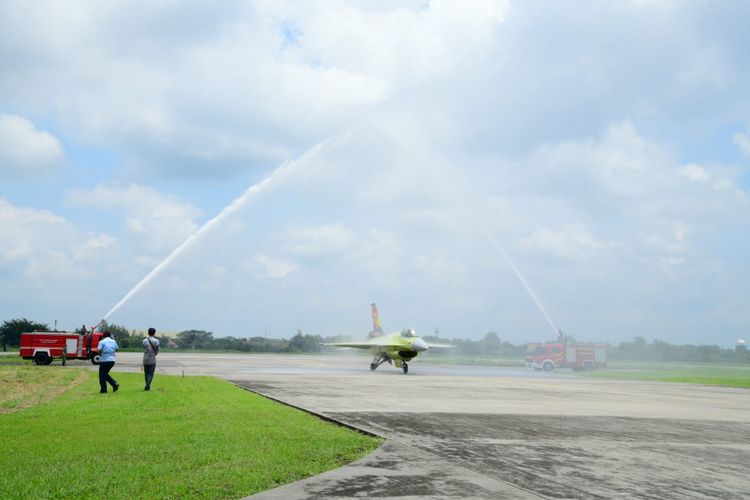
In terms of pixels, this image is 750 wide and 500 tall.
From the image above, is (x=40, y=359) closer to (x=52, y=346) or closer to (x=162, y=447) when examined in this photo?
(x=52, y=346)

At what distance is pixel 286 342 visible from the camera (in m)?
145

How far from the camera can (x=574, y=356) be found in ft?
204

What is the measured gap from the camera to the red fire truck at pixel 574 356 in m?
62.2

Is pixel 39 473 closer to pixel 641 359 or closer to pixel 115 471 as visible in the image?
pixel 115 471

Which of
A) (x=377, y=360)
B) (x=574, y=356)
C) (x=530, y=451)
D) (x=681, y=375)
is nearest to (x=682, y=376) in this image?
(x=681, y=375)

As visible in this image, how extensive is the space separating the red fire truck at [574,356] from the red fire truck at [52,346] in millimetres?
43937

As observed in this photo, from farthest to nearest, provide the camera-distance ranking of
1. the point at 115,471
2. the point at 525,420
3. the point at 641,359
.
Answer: the point at 641,359 < the point at 525,420 < the point at 115,471

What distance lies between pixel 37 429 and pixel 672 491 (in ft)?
37.2

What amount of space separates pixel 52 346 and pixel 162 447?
3694cm

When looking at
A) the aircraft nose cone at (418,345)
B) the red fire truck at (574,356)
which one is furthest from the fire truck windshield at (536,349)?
the aircraft nose cone at (418,345)

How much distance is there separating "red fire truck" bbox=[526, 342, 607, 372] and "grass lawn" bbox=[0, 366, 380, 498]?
166ft

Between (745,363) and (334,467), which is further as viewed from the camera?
(745,363)

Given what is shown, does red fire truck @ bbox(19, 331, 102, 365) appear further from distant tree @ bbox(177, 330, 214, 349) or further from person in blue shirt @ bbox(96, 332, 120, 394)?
distant tree @ bbox(177, 330, 214, 349)

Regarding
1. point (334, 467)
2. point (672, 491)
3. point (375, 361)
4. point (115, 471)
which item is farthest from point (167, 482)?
point (375, 361)
